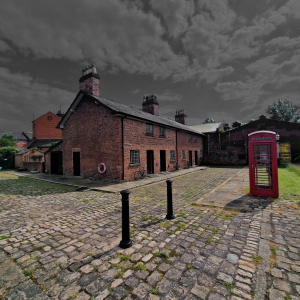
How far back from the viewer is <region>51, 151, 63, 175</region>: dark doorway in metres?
16.8

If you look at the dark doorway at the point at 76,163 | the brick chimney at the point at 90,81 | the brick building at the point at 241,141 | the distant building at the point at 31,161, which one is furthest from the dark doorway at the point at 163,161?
the distant building at the point at 31,161

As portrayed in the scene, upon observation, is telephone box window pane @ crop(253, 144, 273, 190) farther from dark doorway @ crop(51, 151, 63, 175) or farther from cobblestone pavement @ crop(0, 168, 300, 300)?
dark doorway @ crop(51, 151, 63, 175)

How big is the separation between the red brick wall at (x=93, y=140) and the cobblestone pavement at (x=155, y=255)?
665 centimetres

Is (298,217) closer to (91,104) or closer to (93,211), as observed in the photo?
(93,211)

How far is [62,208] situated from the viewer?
591cm

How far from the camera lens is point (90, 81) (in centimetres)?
1380

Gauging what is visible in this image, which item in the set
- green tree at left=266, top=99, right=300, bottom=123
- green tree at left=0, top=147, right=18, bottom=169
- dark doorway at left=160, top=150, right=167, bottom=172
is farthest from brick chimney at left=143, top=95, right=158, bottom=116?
green tree at left=266, top=99, right=300, bottom=123

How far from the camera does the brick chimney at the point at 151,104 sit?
2158cm

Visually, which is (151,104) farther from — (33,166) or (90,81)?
(33,166)

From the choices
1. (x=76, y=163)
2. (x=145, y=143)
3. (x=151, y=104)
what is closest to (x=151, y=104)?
(x=151, y=104)

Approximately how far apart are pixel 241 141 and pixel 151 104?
52.4 feet

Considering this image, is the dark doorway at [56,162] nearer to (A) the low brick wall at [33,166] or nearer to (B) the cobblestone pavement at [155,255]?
(A) the low brick wall at [33,166]

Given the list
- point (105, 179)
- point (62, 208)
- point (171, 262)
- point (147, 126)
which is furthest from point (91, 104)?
point (171, 262)

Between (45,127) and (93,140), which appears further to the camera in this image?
(45,127)
